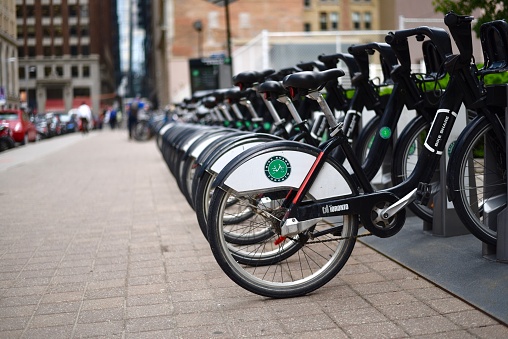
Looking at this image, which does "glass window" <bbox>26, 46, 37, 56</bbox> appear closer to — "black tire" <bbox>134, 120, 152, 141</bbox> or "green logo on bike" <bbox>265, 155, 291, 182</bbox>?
"black tire" <bbox>134, 120, 152, 141</bbox>

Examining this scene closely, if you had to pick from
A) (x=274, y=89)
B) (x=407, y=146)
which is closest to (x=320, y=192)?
(x=274, y=89)

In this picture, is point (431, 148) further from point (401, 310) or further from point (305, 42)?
point (305, 42)

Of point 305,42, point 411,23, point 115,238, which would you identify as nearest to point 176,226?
point 115,238

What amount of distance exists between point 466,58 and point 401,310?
1.74 meters

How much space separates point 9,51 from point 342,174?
14.8 meters

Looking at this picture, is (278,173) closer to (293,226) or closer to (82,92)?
(293,226)

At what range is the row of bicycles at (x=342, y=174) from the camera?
4.45 meters

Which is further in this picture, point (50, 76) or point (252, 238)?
point (50, 76)

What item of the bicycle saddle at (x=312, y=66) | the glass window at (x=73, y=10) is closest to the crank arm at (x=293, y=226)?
the bicycle saddle at (x=312, y=66)

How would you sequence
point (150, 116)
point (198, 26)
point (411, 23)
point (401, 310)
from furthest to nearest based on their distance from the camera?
point (198, 26)
point (150, 116)
point (411, 23)
point (401, 310)

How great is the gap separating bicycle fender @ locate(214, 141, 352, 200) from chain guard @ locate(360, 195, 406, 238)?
0.26 m

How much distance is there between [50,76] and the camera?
2342 cm

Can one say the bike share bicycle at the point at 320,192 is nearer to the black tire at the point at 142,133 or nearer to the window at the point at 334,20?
the black tire at the point at 142,133

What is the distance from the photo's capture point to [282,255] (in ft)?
16.4
